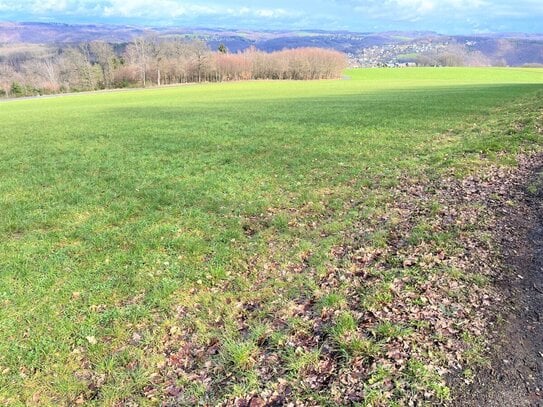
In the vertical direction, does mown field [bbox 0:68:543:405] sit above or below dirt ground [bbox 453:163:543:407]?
below

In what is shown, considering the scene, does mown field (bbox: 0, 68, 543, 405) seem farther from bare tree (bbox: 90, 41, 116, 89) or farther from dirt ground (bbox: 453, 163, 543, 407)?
bare tree (bbox: 90, 41, 116, 89)

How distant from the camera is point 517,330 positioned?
4.82 m

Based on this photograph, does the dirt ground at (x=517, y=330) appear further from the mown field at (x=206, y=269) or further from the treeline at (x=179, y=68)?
the treeline at (x=179, y=68)

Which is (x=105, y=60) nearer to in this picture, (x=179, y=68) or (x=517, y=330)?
(x=179, y=68)

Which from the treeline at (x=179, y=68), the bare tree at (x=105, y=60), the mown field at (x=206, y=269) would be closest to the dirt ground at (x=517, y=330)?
the mown field at (x=206, y=269)

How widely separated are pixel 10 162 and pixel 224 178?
10.0 m

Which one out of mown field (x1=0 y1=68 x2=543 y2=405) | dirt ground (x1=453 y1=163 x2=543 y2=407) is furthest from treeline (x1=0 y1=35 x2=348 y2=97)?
dirt ground (x1=453 y1=163 x2=543 y2=407)

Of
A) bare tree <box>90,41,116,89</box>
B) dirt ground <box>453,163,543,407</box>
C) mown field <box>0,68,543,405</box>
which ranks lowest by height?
mown field <box>0,68,543,405</box>

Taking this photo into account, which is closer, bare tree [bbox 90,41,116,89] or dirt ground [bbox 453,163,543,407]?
dirt ground [bbox 453,163,543,407]

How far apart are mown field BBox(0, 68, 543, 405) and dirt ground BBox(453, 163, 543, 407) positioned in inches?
19.7

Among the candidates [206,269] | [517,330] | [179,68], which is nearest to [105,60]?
[179,68]

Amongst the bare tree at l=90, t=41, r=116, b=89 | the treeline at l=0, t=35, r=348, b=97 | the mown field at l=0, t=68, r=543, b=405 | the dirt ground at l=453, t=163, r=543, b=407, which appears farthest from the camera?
the bare tree at l=90, t=41, r=116, b=89

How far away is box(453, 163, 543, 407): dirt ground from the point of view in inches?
157

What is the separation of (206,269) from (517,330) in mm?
4904
